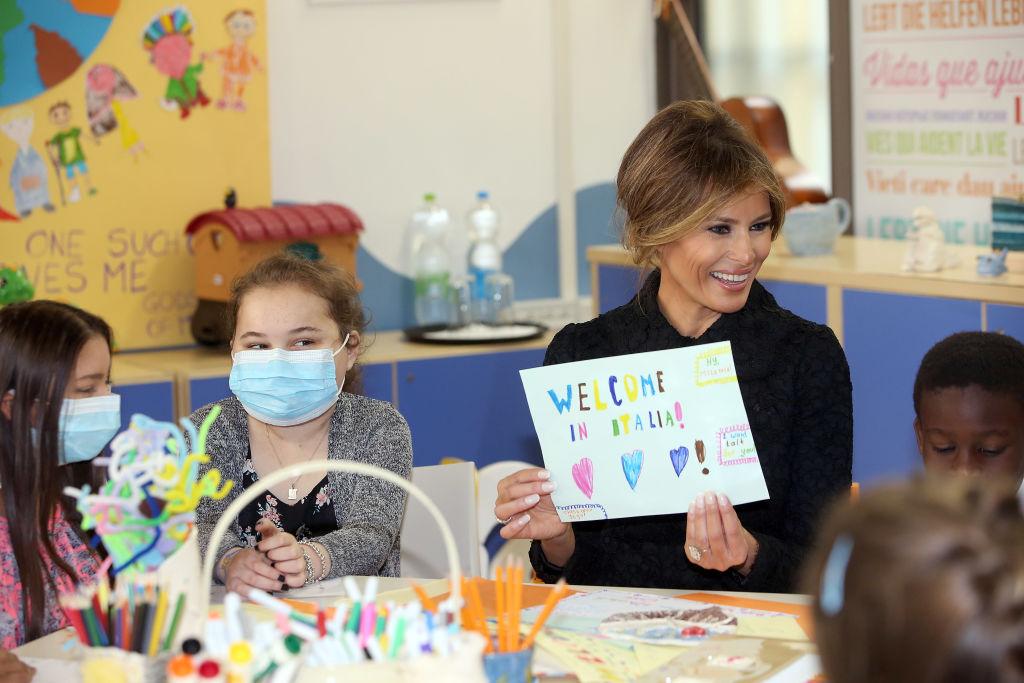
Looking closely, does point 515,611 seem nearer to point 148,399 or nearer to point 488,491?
point 488,491

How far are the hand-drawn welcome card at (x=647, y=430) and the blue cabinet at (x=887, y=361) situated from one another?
1569 millimetres

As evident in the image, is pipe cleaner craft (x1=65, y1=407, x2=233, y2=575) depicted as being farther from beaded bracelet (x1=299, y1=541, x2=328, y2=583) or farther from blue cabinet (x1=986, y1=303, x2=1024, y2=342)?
blue cabinet (x1=986, y1=303, x2=1024, y2=342)

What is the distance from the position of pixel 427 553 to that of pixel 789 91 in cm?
277

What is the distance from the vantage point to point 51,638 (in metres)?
1.72

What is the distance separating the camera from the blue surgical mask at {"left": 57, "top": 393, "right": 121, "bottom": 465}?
197 cm

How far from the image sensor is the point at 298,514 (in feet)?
7.16

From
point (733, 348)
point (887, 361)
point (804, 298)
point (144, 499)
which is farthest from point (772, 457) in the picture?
point (804, 298)

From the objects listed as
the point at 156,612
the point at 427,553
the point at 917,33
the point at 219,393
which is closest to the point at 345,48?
the point at 219,393

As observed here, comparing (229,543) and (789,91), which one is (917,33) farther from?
(229,543)

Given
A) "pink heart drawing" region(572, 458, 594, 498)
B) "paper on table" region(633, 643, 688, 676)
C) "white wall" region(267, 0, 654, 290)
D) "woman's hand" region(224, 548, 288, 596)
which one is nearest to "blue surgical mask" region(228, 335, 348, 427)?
"woman's hand" region(224, 548, 288, 596)

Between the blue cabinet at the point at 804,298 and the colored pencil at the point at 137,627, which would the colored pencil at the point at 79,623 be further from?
the blue cabinet at the point at 804,298

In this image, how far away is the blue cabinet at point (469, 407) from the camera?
13.2 feet

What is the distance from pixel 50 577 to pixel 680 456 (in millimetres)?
907

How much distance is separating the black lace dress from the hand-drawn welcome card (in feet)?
0.81
